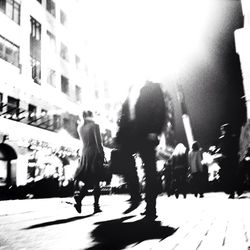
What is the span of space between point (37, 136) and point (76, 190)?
16430mm

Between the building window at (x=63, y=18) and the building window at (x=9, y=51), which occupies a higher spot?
the building window at (x=63, y=18)

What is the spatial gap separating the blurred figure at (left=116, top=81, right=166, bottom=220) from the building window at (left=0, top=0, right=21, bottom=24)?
16671 mm

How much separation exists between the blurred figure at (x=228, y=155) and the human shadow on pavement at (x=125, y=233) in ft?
17.9

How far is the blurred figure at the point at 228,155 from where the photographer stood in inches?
370

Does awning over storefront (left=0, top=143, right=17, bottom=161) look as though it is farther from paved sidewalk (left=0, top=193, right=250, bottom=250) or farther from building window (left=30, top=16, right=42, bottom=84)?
paved sidewalk (left=0, top=193, right=250, bottom=250)

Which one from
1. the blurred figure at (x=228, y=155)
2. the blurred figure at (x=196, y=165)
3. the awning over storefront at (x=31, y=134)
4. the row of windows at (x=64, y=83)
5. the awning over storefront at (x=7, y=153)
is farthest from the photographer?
the row of windows at (x=64, y=83)

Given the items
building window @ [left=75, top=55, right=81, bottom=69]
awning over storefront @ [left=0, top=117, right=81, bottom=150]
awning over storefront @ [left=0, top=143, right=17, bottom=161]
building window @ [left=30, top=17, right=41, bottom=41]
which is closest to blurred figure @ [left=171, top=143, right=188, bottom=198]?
awning over storefront @ [left=0, top=117, right=81, bottom=150]

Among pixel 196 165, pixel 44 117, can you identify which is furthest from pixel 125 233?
pixel 44 117

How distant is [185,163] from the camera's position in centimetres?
1141

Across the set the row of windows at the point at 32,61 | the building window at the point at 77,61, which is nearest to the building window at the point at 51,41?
the row of windows at the point at 32,61

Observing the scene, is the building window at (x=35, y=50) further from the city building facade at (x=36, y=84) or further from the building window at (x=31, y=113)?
the building window at (x=31, y=113)

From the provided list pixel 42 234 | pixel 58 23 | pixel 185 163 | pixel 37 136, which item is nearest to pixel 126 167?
pixel 42 234

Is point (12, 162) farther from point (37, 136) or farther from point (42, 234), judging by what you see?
point (42, 234)

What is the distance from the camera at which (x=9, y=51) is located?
20219 mm
